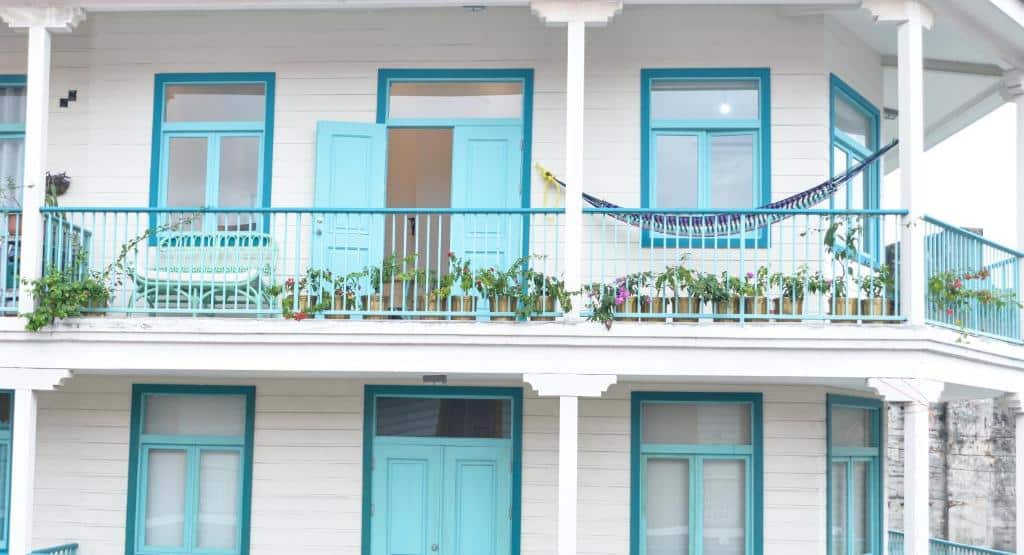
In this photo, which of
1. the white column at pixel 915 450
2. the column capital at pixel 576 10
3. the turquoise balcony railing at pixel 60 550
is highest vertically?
the column capital at pixel 576 10

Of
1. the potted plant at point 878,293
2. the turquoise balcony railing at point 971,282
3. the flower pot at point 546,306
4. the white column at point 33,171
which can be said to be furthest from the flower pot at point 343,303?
the turquoise balcony railing at point 971,282

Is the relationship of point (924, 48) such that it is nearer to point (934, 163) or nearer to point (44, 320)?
point (44, 320)

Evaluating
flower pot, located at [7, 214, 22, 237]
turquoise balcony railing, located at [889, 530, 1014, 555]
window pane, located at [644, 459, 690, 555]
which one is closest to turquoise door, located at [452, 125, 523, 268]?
window pane, located at [644, 459, 690, 555]

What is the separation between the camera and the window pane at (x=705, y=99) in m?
11.9

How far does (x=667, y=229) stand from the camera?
1083 centimetres

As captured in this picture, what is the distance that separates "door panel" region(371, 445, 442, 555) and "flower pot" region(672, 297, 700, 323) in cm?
279

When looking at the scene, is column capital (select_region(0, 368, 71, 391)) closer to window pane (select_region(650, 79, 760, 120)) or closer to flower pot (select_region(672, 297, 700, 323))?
flower pot (select_region(672, 297, 700, 323))

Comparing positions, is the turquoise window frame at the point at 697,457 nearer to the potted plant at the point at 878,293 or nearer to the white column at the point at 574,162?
the potted plant at the point at 878,293

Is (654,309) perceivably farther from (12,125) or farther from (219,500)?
(12,125)

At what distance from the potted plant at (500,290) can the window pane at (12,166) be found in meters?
5.15

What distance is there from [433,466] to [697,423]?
2509 mm

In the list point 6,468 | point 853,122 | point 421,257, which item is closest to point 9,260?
point 6,468

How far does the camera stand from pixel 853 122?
12.7 m

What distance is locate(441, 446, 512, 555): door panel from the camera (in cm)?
1171
